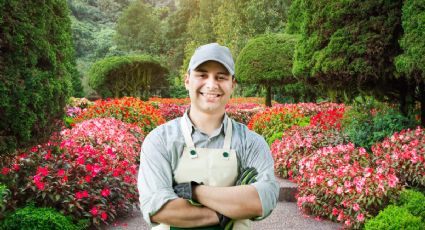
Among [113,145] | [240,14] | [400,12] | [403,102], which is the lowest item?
[113,145]

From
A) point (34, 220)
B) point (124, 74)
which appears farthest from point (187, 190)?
point (124, 74)

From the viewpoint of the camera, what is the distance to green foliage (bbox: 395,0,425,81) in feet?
20.2

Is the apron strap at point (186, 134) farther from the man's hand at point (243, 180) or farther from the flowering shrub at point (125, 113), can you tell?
the flowering shrub at point (125, 113)

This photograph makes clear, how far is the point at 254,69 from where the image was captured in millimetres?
17734

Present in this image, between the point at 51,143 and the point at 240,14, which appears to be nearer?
the point at 51,143

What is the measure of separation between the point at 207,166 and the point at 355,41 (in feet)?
20.0

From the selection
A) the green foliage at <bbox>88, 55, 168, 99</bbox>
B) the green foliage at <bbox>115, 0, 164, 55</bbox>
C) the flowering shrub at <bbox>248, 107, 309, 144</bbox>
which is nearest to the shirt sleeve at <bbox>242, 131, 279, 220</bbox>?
the flowering shrub at <bbox>248, 107, 309, 144</bbox>

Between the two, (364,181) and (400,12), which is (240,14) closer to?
(400,12)

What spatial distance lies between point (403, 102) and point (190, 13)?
4082 cm

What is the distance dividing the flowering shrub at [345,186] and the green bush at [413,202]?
0.28ft

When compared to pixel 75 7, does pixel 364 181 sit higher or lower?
lower

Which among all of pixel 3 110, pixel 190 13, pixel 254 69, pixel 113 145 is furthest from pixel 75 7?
pixel 3 110

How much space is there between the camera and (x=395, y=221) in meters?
4.37

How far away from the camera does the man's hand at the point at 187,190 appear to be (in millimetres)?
1768
